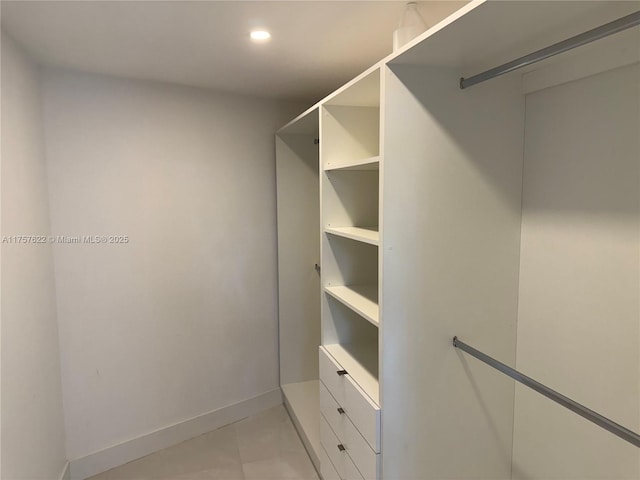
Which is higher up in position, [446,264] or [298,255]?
[446,264]

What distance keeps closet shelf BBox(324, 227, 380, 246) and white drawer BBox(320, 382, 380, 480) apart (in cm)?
83

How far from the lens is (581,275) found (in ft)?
4.79

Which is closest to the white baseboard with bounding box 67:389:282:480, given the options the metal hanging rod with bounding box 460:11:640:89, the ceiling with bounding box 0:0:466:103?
the ceiling with bounding box 0:0:466:103

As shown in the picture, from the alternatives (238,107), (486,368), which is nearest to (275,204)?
(238,107)

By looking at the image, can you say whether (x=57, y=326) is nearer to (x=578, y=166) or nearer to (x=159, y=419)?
(x=159, y=419)

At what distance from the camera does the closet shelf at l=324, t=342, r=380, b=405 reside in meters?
1.73

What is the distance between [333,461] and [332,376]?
46 cm

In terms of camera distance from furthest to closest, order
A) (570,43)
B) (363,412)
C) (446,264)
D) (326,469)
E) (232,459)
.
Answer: (232,459), (326,469), (363,412), (446,264), (570,43)

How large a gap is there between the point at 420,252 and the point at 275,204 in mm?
1647

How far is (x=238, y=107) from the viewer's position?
2.75m

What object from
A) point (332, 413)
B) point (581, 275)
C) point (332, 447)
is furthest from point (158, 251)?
point (581, 275)

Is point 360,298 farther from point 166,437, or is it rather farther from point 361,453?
point 166,437

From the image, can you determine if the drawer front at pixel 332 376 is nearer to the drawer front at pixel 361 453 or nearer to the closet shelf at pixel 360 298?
the drawer front at pixel 361 453

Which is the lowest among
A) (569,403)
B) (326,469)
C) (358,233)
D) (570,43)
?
(326,469)
